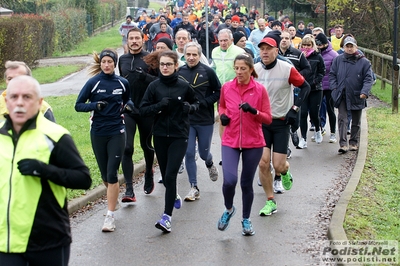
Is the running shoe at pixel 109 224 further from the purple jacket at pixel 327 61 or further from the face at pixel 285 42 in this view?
the purple jacket at pixel 327 61

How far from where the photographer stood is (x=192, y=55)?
9367 mm

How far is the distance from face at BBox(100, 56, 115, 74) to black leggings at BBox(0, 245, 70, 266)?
414cm

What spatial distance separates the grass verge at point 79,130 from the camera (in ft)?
35.5

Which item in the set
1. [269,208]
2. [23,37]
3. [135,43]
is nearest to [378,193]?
[269,208]

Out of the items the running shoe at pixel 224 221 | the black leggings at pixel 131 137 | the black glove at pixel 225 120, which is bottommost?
the running shoe at pixel 224 221

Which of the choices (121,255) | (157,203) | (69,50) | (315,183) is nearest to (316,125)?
(315,183)

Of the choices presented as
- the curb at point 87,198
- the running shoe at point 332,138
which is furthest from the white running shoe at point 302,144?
the curb at point 87,198

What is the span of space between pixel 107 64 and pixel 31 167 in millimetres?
4311

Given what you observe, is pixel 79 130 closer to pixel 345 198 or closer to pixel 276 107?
pixel 276 107

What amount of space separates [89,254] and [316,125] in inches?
291

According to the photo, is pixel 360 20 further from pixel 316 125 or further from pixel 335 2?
pixel 316 125

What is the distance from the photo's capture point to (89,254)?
738 centimetres

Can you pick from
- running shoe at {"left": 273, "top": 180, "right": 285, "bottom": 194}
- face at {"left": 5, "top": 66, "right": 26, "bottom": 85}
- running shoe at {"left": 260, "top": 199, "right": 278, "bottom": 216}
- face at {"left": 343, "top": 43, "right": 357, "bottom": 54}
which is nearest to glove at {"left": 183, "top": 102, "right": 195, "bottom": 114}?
running shoe at {"left": 260, "top": 199, "right": 278, "bottom": 216}

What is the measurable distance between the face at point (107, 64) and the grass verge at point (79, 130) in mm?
1914
